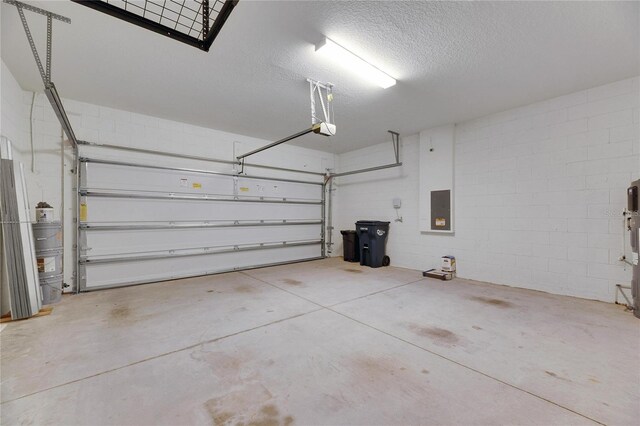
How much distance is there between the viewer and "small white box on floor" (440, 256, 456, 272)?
4.77 m

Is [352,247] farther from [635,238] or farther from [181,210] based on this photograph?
[635,238]

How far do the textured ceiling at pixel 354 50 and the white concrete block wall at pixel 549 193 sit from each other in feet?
1.28

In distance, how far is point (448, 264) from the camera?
188 inches

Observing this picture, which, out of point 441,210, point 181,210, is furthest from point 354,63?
point 181,210

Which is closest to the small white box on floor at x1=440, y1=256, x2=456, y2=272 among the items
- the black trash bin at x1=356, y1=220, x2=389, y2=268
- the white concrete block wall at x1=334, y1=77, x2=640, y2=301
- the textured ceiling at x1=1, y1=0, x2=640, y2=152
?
the white concrete block wall at x1=334, y1=77, x2=640, y2=301

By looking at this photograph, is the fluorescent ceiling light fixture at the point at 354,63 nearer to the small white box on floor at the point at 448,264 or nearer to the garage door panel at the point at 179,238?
the small white box on floor at the point at 448,264

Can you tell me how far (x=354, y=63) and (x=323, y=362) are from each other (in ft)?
9.82

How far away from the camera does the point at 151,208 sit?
457cm

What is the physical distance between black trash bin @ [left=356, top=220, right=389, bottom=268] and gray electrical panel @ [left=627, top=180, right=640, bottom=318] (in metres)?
3.50

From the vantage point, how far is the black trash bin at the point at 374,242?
5.78m

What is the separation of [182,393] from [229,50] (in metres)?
3.03

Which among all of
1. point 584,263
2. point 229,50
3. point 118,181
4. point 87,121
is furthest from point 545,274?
point 87,121

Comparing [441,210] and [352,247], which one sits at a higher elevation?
[441,210]

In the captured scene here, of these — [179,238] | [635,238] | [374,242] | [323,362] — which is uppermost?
[635,238]
